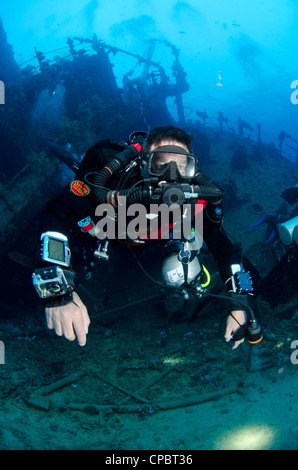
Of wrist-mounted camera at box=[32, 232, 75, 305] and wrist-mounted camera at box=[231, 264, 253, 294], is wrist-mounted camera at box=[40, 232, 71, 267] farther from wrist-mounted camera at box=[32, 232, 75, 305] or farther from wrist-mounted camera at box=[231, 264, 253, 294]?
wrist-mounted camera at box=[231, 264, 253, 294]

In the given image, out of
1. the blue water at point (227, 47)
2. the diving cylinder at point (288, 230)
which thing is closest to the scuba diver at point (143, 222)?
the diving cylinder at point (288, 230)

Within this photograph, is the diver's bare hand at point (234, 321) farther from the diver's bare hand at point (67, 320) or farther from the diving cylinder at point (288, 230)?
the diving cylinder at point (288, 230)

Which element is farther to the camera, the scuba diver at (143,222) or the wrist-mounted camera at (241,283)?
the wrist-mounted camera at (241,283)

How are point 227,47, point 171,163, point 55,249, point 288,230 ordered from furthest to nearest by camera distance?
point 227,47
point 288,230
point 171,163
point 55,249

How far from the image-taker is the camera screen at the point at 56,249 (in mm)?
2269

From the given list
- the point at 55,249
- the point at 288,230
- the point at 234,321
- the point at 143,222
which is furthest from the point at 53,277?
the point at 288,230

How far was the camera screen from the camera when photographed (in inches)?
89.3

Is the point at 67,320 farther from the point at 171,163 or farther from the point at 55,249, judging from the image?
the point at 171,163

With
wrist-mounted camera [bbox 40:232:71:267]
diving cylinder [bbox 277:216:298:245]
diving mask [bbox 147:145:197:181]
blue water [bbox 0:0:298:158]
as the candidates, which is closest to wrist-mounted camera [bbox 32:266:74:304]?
wrist-mounted camera [bbox 40:232:71:267]

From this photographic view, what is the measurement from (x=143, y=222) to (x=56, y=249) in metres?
1.01

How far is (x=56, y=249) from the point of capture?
2328 mm
